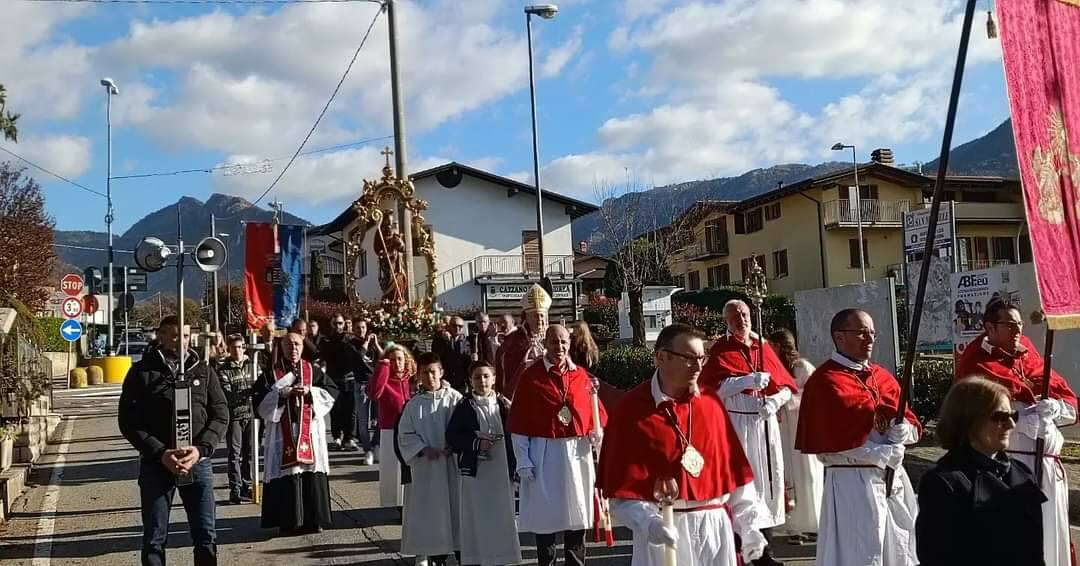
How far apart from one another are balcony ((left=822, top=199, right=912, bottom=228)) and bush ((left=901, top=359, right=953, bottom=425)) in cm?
3652

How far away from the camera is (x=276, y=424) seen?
959cm

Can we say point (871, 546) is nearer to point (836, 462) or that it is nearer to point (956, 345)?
point (836, 462)

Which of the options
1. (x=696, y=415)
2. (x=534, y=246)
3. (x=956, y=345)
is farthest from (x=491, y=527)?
(x=534, y=246)

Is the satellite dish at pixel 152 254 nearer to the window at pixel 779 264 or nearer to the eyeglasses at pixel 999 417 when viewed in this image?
the eyeglasses at pixel 999 417

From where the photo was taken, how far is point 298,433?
31.0 feet

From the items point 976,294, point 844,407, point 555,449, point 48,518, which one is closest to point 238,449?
point 48,518

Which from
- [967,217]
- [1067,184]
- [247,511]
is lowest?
[247,511]

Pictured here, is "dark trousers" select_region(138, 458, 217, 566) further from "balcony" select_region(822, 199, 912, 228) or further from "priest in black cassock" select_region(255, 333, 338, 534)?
"balcony" select_region(822, 199, 912, 228)

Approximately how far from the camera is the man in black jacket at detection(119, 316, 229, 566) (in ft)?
22.3

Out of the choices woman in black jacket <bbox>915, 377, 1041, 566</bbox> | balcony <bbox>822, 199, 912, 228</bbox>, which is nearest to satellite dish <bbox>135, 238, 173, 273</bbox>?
woman in black jacket <bbox>915, 377, 1041, 566</bbox>

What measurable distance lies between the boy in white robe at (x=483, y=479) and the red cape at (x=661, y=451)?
2.72 meters

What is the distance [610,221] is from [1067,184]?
131 ft

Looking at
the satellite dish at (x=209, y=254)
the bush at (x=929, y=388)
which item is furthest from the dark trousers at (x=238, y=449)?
the bush at (x=929, y=388)

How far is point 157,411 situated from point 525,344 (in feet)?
12.9
